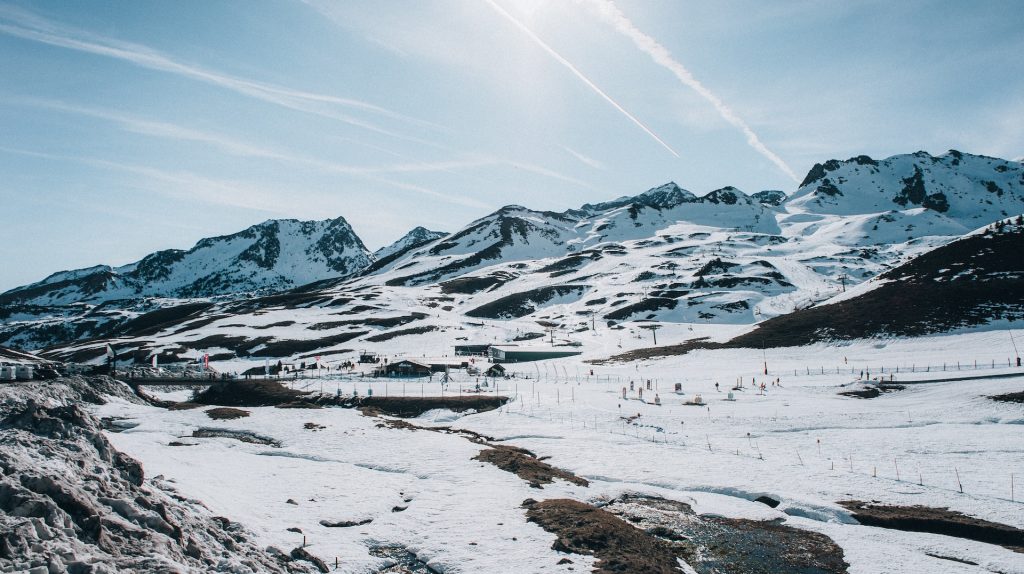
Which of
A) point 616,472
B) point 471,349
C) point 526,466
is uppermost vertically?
point 471,349

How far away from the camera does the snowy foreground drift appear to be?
76.9 ft

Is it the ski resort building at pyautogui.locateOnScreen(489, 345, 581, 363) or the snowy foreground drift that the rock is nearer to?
the snowy foreground drift

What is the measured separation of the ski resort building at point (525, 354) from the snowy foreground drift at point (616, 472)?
132ft

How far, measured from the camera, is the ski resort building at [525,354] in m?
104

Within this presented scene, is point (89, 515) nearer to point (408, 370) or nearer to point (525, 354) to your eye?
point (408, 370)

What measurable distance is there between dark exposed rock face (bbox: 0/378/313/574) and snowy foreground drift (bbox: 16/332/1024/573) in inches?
15.6

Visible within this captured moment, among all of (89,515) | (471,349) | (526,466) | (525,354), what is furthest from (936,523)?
(471,349)

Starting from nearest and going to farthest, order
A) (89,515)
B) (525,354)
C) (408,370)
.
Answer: (89,515) < (408,370) < (525,354)

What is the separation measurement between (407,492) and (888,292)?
4524 inches

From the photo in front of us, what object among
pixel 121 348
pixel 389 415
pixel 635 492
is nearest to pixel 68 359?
pixel 121 348

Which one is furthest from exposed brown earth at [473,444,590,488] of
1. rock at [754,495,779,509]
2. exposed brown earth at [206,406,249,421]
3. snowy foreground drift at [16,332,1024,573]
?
exposed brown earth at [206,406,249,421]

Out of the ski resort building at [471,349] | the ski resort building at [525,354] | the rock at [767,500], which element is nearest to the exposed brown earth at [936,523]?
the rock at [767,500]

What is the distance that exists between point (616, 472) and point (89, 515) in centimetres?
2931

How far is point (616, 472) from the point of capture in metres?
36.0
